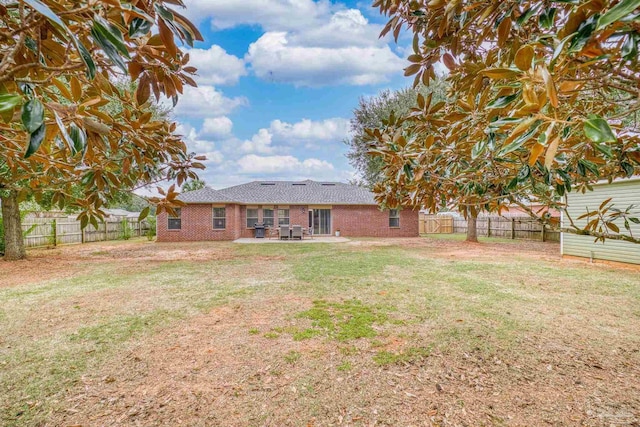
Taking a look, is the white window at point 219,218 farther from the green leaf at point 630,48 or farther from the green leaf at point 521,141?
the green leaf at point 630,48

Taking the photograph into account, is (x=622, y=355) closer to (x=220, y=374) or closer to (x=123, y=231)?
(x=220, y=374)

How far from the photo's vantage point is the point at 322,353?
3484mm

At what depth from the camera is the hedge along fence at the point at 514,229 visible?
55.8 feet

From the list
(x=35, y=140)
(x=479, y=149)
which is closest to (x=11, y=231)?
(x=35, y=140)

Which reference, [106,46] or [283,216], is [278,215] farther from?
[106,46]

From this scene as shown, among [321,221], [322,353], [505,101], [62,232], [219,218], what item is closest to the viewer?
[505,101]

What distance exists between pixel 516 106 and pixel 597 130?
588 millimetres

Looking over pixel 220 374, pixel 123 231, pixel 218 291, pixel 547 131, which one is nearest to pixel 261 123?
pixel 123 231

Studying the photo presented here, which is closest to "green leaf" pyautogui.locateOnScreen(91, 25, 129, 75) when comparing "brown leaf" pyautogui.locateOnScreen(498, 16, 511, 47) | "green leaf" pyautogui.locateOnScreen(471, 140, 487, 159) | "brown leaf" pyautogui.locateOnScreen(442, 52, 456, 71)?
"green leaf" pyautogui.locateOnScreen(471, 140, 487, 159)

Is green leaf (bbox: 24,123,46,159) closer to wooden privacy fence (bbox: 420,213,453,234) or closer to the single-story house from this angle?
the single-story house

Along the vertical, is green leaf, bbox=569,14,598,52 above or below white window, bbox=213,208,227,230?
above

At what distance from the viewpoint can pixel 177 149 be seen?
239cm

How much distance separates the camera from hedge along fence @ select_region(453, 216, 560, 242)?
17.0 metres

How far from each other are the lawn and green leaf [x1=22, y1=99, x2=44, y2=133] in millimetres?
2474
